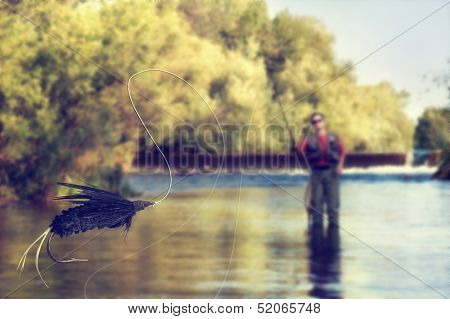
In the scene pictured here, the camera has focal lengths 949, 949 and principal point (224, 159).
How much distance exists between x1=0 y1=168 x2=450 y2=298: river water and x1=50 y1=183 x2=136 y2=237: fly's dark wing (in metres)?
1.02

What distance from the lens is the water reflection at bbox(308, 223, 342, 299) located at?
27.5 ft

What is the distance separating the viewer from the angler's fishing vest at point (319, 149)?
36.5 ft

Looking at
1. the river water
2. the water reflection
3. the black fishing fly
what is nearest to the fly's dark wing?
the black fishing fly

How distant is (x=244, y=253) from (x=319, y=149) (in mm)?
1529

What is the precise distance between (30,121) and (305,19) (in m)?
8.06

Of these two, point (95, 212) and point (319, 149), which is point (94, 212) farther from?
point (319, 149)

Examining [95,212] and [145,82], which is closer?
[95,212]

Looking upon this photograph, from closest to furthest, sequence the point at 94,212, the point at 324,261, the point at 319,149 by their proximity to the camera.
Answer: the point at 94,212 → the point at 324,261 → the point at 319,149

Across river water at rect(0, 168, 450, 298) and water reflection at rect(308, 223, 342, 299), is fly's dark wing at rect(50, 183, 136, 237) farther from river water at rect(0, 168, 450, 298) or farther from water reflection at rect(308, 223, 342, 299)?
water reflection at rect(308, 223, 342, 299)

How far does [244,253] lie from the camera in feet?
35.9

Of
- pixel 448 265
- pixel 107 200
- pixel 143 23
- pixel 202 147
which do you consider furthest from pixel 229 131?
pixel 107 200

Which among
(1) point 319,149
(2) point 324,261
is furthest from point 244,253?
(1) point 319,149

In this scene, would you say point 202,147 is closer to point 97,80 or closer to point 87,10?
point 97,80

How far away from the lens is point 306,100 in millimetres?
21562
